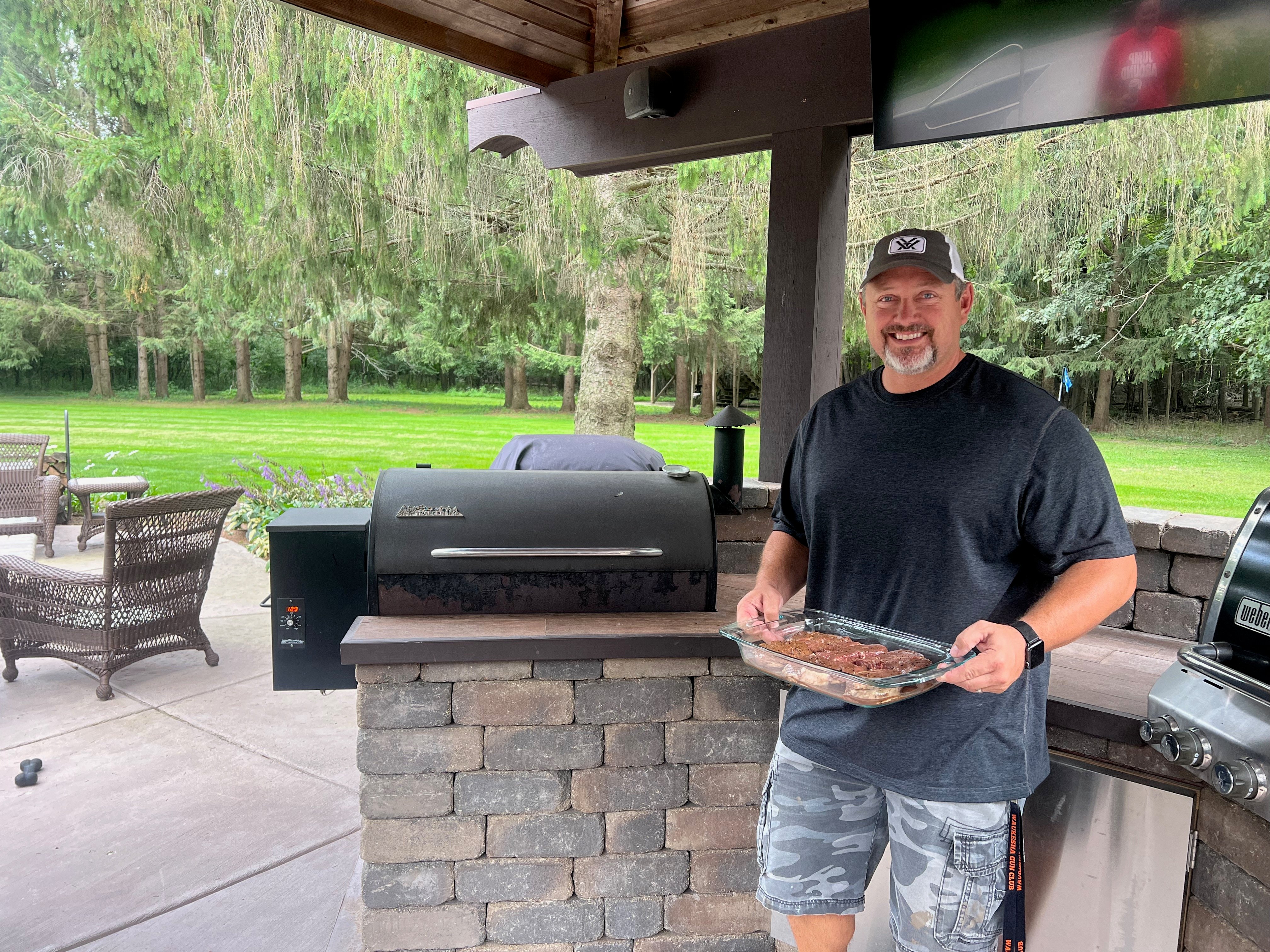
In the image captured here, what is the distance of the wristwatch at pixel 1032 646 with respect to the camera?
1.29m

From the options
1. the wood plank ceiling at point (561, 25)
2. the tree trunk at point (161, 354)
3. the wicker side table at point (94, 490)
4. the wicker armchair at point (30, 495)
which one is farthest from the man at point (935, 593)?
the tree trunk at point (161, 354)

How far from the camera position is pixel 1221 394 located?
16.2m

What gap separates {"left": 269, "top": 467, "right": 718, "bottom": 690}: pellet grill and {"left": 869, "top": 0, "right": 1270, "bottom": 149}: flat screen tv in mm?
1127

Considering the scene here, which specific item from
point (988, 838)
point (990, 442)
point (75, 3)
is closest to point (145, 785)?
point (988, 838)

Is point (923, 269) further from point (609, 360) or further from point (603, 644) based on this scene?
point (609, 360)

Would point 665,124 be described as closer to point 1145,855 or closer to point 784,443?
point 784,443

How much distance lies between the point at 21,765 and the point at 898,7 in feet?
12.5

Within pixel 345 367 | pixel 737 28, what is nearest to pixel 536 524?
pixel 737 28

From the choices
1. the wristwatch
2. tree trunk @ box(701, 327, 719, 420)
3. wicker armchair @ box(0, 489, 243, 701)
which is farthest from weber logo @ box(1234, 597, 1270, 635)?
tree trunk @ box(701, 327, 719, 420)

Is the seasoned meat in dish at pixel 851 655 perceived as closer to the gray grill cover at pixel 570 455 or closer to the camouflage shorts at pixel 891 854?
the camouflage shorts at pixel 891 854

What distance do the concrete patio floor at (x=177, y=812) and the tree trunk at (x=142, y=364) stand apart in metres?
19.6

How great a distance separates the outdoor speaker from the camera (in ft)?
8.96

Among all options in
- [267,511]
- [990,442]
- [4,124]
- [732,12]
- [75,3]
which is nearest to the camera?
[990,442]

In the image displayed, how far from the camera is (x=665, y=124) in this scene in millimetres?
2869
